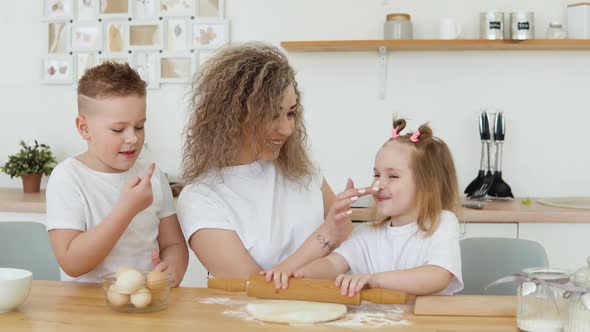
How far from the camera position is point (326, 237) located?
1.91 m

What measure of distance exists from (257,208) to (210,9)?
6.05ft

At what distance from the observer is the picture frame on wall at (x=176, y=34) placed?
3.67m

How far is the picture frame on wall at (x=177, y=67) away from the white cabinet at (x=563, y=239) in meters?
1.65

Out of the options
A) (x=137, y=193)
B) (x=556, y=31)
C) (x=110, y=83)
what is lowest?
(x=137, y=193)

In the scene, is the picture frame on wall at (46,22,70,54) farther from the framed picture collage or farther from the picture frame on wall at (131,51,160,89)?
the picture frame on wall at (131,51,160,89)

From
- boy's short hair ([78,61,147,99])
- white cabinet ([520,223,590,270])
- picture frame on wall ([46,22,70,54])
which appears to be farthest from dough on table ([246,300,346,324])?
picture frame on wall ([46,22,70,54])

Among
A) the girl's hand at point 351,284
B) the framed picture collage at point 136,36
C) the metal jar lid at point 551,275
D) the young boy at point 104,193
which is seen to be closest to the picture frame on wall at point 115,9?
the framed picture collage at point 136,36

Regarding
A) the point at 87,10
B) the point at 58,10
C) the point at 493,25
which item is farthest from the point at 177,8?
the point at 493,25

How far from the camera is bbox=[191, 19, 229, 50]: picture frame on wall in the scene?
143 inches

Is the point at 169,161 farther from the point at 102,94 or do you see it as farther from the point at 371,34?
the point at 102,94

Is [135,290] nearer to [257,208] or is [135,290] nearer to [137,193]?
[137,193]

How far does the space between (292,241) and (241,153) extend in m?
0.26

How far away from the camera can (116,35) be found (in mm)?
3727

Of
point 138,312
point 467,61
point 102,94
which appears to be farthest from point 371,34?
point 138,312
